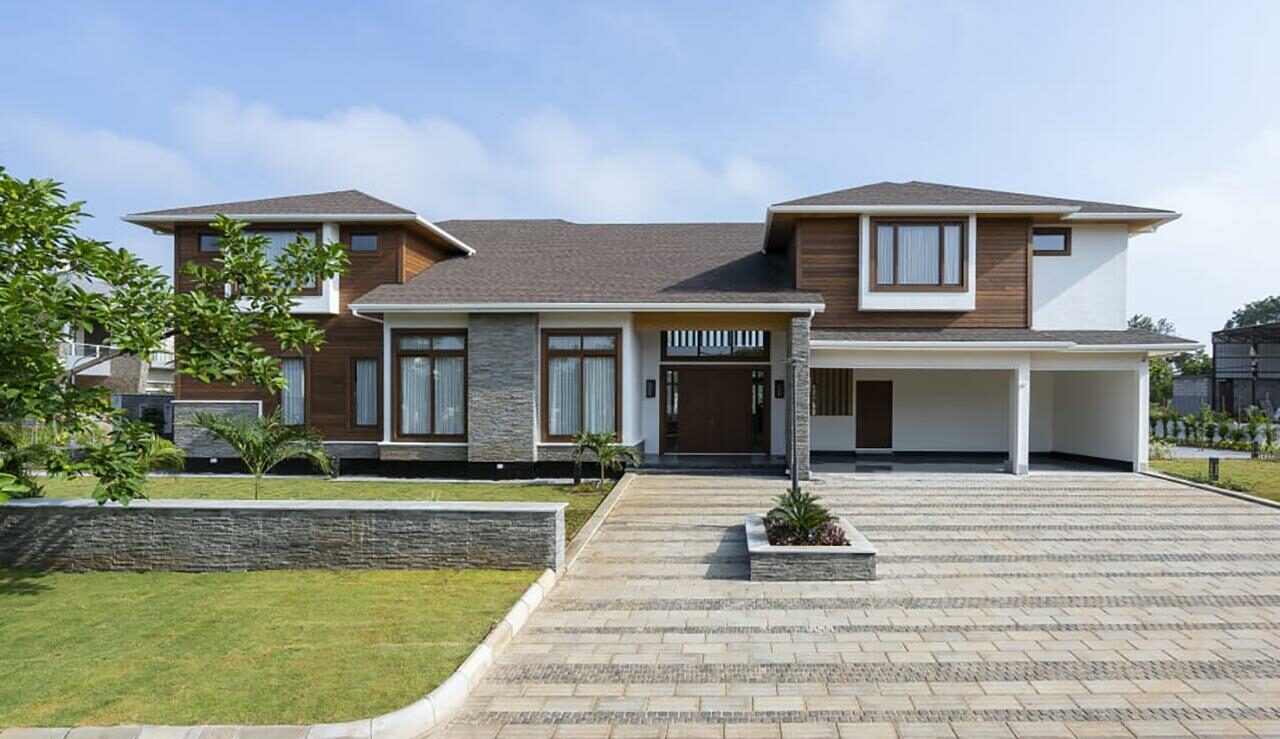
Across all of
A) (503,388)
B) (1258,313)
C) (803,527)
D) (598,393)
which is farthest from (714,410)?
(1258,313)

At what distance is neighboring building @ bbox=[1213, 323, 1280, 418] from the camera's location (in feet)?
113

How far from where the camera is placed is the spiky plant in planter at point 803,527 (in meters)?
8.98

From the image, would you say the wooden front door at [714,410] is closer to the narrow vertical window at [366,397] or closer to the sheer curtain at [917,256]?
the sheer curtain at [917,256]

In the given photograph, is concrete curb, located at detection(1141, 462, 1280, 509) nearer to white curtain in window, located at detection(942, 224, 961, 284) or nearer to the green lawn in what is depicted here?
the green lawn

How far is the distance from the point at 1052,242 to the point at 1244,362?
92.6ft

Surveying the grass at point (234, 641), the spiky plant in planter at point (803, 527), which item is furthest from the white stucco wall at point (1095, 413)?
the grass at point (234, 641)

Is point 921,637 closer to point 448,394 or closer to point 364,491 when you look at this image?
point 364,491

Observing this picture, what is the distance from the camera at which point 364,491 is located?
13820 millimetres

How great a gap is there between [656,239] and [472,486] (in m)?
9.37

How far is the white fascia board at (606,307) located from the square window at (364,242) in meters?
2.57

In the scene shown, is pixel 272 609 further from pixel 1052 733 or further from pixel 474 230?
pixel 474 230

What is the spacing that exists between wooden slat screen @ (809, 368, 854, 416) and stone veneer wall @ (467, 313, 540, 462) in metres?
7.28

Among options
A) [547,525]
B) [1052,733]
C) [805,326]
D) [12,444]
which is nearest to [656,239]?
[805,326]

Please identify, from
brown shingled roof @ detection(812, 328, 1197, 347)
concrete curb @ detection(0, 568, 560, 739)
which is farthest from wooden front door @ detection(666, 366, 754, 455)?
concrete curb @ detection(0, 568, 560, 739)
